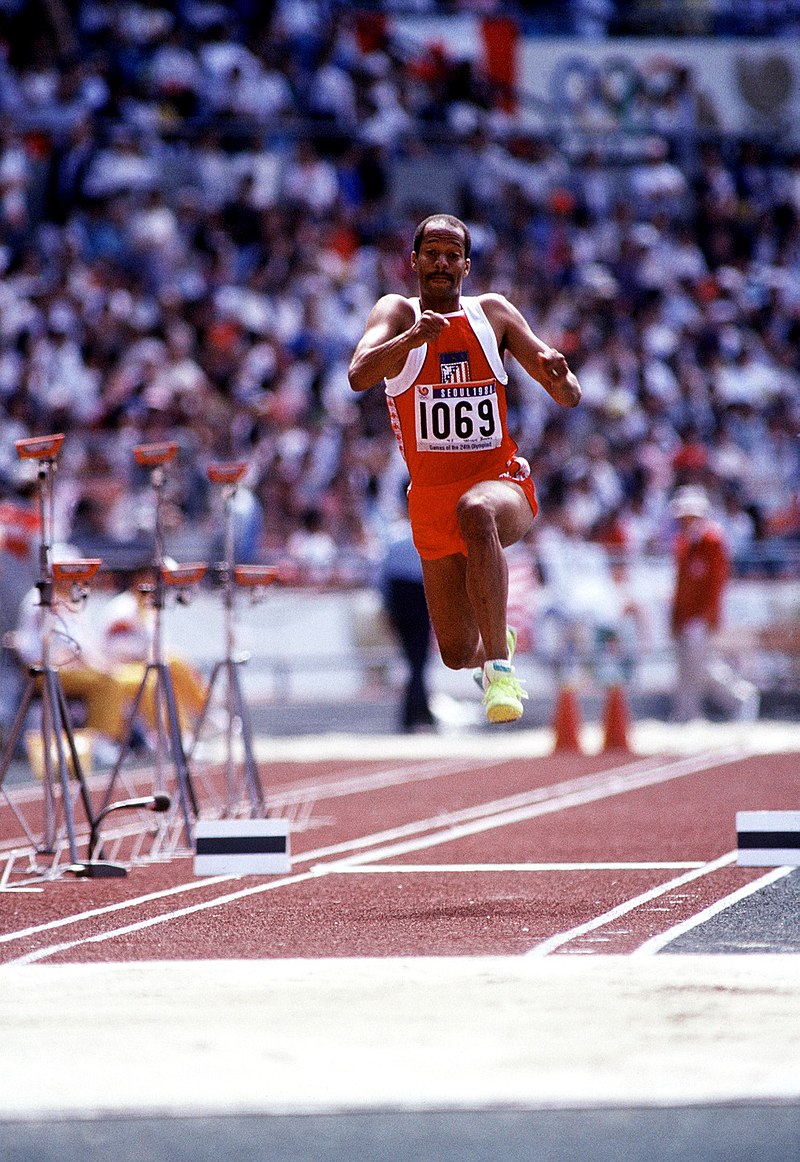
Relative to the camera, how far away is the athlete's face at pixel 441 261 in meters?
6.49

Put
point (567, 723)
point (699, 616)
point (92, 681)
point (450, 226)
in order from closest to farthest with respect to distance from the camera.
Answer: point (450, 226) < point (92, 681) < point (567, 723) < point (699, 616)

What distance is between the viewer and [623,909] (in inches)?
230

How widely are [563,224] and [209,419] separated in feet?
21.9

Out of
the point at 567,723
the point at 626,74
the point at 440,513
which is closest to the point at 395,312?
the point at 440,513

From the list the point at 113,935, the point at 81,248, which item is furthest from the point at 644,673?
the point at 113,935

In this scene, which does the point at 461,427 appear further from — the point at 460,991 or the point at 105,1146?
the point at 105,1146

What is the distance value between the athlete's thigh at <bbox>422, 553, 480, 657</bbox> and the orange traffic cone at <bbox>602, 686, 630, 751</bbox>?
256 inches

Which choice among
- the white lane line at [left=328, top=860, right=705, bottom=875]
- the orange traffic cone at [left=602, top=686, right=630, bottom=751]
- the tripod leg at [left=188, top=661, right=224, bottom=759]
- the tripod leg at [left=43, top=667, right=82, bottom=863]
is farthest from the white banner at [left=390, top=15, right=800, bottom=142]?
the tripod leg at [left=43, top=667, right=82, bottom=863]

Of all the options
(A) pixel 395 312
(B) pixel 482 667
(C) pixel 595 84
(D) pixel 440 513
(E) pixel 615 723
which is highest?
(C) pixel 595 84

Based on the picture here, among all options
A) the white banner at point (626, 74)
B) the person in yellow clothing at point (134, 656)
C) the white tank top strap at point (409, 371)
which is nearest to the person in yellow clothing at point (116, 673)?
the person in yellow clothing at point (134, 656)

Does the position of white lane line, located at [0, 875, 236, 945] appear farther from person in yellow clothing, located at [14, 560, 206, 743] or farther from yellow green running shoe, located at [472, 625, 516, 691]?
person in yellow clothing, located at [14, 560, 206, 743]

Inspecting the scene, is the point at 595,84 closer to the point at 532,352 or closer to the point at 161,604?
the point at 161,604

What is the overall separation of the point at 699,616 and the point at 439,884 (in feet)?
28.8

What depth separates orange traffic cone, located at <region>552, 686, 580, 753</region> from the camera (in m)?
13.3
